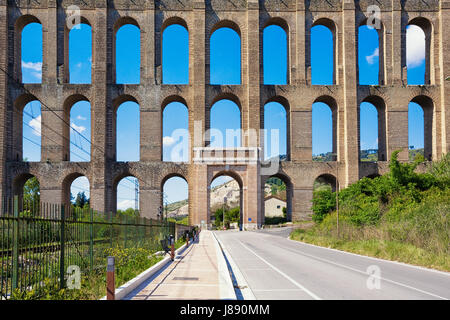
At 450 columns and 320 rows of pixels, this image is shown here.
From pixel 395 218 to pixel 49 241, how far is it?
67.0ft

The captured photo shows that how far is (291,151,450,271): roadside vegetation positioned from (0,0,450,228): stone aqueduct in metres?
8.22

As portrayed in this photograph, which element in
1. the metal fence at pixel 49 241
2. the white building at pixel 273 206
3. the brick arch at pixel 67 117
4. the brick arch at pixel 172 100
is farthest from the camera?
the white building at pixel 273 206

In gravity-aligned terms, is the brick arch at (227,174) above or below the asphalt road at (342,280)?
above

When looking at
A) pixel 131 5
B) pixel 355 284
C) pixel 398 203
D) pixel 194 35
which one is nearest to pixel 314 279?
pixel 355 284

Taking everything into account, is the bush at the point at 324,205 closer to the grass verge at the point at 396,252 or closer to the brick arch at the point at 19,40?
the grass verge at the point at 396,252

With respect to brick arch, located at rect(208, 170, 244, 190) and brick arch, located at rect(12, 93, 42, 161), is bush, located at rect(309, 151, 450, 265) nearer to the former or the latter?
brick arch, located at rect(208, 170, 244, 190)

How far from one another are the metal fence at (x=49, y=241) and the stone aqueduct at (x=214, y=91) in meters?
33.0

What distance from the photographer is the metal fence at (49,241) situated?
7258 millimetres

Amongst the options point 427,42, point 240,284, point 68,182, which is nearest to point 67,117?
point 68,182

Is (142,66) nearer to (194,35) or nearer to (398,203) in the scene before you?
(194,35)

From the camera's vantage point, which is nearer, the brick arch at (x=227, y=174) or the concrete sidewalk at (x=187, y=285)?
the concrete sidewalk at (x=187, y=285)

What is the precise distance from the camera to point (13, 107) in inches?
1784

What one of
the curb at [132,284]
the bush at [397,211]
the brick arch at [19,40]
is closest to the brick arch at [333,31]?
the bush at [397,211]
